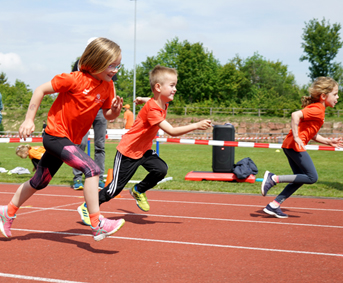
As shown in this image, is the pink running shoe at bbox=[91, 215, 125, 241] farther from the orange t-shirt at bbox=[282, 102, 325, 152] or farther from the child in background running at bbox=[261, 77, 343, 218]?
the orange t-shirt at bbox=[282, 102, 325, 152]

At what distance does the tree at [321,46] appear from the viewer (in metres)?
55.2

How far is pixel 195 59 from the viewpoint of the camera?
213 feet

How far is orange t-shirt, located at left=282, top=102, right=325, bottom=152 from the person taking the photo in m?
5.64

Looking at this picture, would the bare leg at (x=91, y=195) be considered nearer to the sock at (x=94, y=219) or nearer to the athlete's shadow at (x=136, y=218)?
the sock at (x=94, y=219)

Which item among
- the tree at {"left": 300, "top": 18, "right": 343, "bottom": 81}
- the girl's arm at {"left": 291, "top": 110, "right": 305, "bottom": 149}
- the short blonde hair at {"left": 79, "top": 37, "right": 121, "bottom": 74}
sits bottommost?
the girl's arm at {"left": 291, "top": 110, "right": 305, "bottom": 149}

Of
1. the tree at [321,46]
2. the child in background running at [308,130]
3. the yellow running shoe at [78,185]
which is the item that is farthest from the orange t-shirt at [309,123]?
the tree at [321,46]

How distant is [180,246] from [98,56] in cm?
196

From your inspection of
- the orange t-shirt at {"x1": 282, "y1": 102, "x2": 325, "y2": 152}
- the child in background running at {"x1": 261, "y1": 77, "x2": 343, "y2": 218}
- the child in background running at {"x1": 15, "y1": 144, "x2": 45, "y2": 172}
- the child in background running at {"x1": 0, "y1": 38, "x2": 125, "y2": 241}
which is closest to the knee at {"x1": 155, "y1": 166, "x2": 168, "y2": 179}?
the child in background running at {"x1": 0, "y1": 38, "x2": 125, "y2": 241}

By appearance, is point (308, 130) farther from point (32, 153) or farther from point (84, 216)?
point (32, 153)

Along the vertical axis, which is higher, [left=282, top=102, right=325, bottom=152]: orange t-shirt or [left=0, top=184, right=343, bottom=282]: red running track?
[left=282, top=102, right=325, bottom=152]: orange t-shirt

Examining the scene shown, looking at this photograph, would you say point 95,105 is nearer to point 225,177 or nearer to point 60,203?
point 60,203

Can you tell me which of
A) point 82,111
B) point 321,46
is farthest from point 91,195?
point 321,46

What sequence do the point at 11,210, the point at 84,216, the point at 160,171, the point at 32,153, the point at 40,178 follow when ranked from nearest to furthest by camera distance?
the point at 40,178 < the point at 11,210 < the point at 84,216 < the point at 160,171 < the point at 32,153

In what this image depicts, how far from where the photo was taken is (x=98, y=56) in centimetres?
386
